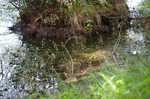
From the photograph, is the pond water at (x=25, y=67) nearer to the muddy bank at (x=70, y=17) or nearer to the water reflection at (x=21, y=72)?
the water reflection at (x=21, y=72)

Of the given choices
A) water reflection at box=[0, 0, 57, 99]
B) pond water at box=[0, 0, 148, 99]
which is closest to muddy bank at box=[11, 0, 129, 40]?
pond water at box=[0, 0, 148, 99]

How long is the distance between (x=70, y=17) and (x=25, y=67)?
3408 mm

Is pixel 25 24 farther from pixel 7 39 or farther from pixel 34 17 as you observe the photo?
pixel 7 39

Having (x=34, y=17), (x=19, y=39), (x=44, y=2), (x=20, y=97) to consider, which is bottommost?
(x=20, y=97)

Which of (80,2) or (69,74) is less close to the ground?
(80,2)

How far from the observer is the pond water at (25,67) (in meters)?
4.57

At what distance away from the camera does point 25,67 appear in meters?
5.76

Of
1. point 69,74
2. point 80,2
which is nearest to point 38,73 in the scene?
point 69,74

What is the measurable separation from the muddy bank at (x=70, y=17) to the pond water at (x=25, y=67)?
1.04m

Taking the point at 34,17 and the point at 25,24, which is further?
the point at 25,24

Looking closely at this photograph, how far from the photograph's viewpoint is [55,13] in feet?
29.6

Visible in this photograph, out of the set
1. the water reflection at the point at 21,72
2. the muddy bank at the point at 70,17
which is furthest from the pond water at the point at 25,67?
the muddy bank at the point at 70,17

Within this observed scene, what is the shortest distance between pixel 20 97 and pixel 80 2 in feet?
15.1

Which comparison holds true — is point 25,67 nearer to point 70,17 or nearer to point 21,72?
point 21,72
